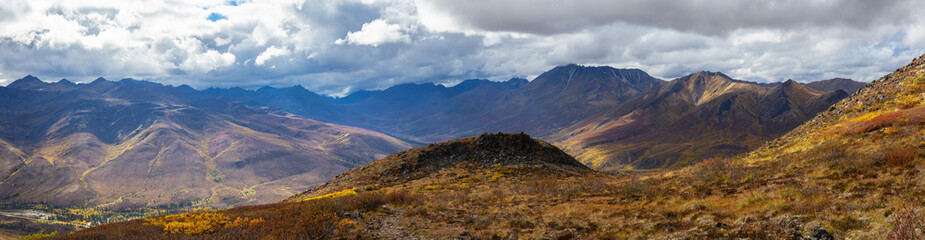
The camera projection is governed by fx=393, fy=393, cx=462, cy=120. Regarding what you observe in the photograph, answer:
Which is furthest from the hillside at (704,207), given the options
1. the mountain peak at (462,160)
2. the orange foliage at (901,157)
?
the mountain peak at (462,160)

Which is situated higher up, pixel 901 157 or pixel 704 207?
pixel 901 157

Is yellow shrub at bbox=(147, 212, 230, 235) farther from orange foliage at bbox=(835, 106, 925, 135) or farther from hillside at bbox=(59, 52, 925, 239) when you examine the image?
orange foliage at bbox=(835, 106, 925, 135)

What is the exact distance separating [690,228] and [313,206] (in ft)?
60.0

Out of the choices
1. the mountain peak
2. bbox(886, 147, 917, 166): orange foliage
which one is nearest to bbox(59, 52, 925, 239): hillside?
bbox(886, 147, 917, 166): orange foliage

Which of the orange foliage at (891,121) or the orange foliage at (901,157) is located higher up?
the orange foliage at (891,121)

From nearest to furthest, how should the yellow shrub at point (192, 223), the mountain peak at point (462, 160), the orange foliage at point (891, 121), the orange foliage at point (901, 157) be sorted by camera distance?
the orange foliage at point (901, 157), the yellow shrub at point (192, 223), the orange foliage at point (891, 121), the mountain peak at point (462, 160)

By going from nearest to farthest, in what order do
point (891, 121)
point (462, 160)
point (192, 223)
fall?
point (192, 223)
point (891, 121)
point (462, 160)

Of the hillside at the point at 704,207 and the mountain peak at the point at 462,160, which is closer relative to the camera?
the hillside at the point at 704,207

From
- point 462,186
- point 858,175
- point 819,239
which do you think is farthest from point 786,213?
point 462,186

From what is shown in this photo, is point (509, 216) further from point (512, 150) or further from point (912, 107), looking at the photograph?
point (512, 150)

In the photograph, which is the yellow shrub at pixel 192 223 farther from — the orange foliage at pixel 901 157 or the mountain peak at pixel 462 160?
the orange foliage at pixel 901 157

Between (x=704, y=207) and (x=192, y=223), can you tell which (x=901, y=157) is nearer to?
(x=704, y=207)

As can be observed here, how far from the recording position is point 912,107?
28.8m

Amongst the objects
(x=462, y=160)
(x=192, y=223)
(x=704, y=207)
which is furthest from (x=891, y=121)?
(x=192, y=223)
